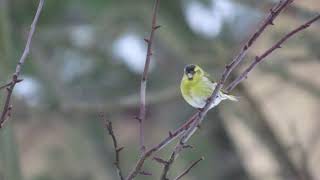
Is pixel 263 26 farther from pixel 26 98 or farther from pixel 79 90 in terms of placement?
pixel 79 90

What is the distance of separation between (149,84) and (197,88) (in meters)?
3.99

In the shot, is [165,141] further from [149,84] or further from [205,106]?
[149,84]

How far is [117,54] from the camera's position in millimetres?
6953

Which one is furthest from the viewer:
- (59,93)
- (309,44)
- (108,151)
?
(108,151)

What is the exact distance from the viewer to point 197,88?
250cm

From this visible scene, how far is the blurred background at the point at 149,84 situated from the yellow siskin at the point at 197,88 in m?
1.36

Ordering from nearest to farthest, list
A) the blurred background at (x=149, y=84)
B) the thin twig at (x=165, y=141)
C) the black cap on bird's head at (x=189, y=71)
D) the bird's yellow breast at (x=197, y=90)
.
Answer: the thin twig at (x=165, y=141), the bird's yellow breast at (x=197, y=90), the black cap on bird's head at (x=189, y=71), the blurred background at (x=149, y=84)

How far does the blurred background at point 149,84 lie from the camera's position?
503 cm

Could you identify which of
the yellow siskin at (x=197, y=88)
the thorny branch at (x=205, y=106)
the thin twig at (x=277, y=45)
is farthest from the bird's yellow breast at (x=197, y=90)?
the thin twig at (x=277, y=45)

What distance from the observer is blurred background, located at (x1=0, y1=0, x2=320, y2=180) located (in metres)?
5.03

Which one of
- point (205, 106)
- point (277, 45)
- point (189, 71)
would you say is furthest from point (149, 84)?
point (277, 45)

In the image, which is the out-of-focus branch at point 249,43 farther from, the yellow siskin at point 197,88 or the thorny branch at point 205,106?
the yellow siskin at point 197,88

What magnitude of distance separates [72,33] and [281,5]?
514cm

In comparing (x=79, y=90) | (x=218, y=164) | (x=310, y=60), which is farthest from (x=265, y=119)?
(x=218, y=164)
